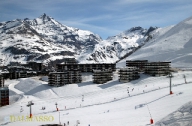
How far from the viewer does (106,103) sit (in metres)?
56.6

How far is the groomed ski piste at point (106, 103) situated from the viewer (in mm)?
34125

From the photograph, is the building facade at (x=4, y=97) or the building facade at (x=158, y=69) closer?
the building facade at (x=4, y=97)

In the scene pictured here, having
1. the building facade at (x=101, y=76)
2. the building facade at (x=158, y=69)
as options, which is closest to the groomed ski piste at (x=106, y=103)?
the building facade at (x=101, y=76)

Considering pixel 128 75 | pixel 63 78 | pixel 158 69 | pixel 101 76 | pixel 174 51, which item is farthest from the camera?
pixel 174 51

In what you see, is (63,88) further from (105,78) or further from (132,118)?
(132,118)

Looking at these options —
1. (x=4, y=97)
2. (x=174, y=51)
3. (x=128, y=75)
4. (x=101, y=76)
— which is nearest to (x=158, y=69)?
(x=128, y=75)

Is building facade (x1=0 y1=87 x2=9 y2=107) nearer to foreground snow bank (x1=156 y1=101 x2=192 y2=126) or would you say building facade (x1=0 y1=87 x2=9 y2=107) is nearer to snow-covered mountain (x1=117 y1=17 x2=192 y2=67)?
foreground snow bank (x1=156 y1=101 x2=192 y2=126)

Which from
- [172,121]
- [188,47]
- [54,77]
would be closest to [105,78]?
[54,77]

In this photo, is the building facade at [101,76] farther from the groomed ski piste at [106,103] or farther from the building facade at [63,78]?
the building facade at [63,78]

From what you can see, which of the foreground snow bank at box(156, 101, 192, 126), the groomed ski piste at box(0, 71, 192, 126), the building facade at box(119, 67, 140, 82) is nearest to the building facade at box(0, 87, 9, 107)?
the groomed ski piste at box(0, 71, 192, 126)

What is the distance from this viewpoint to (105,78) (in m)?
95.9

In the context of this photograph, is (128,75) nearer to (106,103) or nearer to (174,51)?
(106,103)

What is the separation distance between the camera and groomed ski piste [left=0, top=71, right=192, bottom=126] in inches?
1344

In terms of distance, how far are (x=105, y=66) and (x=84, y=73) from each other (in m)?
14.7
